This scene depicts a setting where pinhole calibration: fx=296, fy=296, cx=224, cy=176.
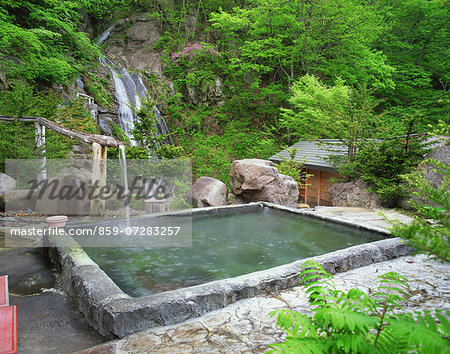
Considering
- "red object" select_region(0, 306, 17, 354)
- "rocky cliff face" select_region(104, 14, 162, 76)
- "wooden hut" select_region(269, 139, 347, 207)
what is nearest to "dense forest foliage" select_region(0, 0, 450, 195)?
"rocky cliff face" select_region(104, 14, 162, 76)

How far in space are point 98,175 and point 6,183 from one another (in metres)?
2.81

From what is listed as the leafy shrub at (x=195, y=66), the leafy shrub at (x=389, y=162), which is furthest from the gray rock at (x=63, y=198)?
the leafy shrub at (x=195, y=66)

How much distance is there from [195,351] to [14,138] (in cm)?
833

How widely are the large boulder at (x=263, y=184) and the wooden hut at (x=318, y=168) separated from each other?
7.12ft

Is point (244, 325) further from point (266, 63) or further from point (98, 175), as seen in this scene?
point (266, 63)

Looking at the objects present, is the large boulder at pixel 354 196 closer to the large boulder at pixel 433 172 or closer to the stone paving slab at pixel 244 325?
the large boulder at pixel 433 172

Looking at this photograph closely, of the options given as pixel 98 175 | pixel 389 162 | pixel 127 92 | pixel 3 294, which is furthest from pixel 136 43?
pixel 3 294

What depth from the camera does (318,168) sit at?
1265 centimetres

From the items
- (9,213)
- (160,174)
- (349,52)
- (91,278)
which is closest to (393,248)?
(91,278)

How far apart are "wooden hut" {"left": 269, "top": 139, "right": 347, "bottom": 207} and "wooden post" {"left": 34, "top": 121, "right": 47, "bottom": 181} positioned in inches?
383

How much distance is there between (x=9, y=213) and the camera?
26.0 feet

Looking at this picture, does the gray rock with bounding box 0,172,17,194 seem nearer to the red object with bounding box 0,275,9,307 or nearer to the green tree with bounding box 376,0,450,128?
the red object with bounding box 0,275,9,307

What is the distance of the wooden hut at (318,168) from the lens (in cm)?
1243

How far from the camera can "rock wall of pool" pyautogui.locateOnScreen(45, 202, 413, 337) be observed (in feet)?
9.47
